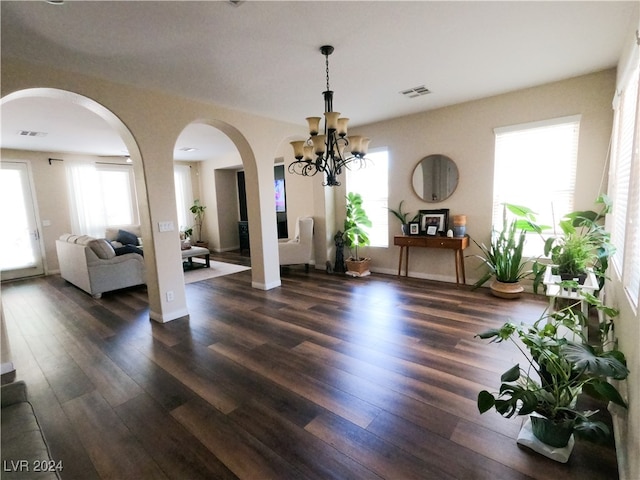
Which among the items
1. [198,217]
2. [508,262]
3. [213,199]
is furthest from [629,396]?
[198,217]

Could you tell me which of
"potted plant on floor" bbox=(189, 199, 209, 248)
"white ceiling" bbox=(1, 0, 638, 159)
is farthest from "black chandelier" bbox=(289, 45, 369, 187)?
"potted plant on floor" bbox=(189, 199, 209, 248)

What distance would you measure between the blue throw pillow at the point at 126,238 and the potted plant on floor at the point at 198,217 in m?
2.06

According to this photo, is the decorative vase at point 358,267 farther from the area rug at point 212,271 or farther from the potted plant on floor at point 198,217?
the potted plant on floor at point 198,217

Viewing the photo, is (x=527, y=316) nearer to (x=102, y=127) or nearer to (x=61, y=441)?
(x=61, y=441)

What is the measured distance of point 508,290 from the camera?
12.6 feet

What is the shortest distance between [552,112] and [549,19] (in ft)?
5.93

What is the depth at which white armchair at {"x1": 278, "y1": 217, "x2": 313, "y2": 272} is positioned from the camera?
18.7ft

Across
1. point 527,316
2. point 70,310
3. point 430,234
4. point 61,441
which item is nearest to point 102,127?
point 70,310

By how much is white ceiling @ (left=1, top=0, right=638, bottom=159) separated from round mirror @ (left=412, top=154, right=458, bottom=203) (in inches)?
40.8

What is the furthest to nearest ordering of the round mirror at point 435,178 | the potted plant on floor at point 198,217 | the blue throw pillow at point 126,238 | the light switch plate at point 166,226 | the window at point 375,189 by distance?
the potted plant on floor at point 198,217
the blue throw pillow at point 126,238
the window at point 375,189
the round mirror at point 435,178
the light switch plate at point 166,226

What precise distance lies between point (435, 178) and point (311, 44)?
119 inches

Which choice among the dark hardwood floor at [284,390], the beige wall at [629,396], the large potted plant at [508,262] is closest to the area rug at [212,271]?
the dark hardwood floor at [284,390]

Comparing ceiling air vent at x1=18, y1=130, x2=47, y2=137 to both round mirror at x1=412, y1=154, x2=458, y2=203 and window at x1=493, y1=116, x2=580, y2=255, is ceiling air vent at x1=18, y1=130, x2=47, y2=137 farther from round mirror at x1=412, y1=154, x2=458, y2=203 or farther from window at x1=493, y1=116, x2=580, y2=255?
window at x1=493, y1=116, x2=580, y2=255

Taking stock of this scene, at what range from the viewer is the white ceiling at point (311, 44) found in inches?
80.1
